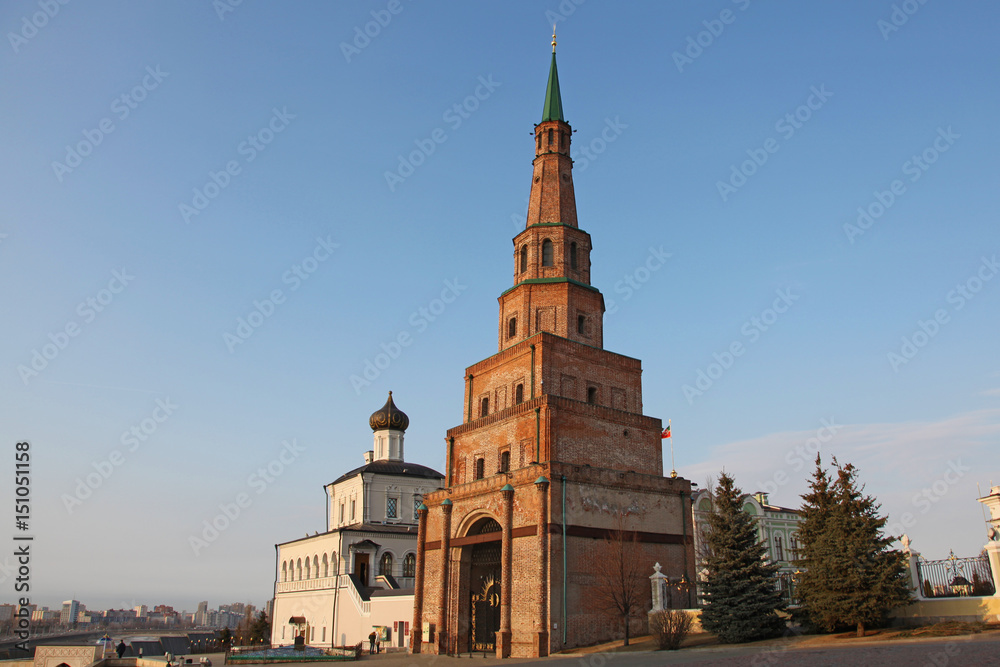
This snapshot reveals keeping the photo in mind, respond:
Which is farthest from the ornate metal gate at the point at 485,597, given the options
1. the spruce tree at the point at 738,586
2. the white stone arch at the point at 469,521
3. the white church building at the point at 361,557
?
the spruce tree at the point at 738,586

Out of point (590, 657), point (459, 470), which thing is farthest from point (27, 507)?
point (590, 657)

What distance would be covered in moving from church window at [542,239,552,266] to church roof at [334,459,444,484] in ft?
83.1

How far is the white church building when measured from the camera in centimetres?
4041

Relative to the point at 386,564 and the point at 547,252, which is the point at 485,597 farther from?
the point at 386,564

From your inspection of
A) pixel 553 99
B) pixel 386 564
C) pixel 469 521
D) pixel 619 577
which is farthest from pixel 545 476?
pixel 386 564

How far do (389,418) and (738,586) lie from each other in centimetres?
3573

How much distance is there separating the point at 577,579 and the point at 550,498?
9.85 feet

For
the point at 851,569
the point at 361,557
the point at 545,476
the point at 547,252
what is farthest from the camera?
the point at 361,557

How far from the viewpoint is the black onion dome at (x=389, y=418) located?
5422cm

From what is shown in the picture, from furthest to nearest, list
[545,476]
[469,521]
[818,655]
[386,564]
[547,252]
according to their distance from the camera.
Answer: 1. [386,564]
2. [547,252]
3. [469,521]
4. [545,476]
5. [818,655]

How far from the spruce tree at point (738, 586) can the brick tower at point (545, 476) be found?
4.62m

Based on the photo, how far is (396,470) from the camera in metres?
51.8

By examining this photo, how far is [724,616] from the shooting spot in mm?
21969

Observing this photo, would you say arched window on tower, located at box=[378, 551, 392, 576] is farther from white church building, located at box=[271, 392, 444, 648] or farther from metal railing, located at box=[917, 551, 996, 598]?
metal railing, located at box=[917, 551, 996, 598]
